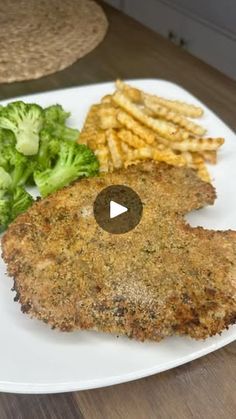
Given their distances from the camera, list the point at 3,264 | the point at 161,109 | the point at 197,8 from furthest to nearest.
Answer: the point at 197,8 < the point at 161,109 < the point at 3,264

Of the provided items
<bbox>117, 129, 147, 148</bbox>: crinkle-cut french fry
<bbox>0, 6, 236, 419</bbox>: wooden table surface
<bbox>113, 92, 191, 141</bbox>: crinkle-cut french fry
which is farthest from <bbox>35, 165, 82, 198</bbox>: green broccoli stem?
<bbox>0, 6, 236, 419</bbox>: wooden table surface

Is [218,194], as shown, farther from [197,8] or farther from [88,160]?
[197,8]

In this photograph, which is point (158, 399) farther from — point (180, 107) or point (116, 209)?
point (180, 107)

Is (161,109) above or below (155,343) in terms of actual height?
above

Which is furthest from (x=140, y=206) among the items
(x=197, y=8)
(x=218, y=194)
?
(x=197, y=8)

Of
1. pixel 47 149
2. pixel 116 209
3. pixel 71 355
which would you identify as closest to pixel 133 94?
pixel 47 149

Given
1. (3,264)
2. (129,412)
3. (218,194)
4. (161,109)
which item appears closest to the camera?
(129,412)

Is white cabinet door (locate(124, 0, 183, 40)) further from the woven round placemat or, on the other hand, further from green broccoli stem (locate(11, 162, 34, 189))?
green broccoli stem (locate(11, 162, 34, 189))
